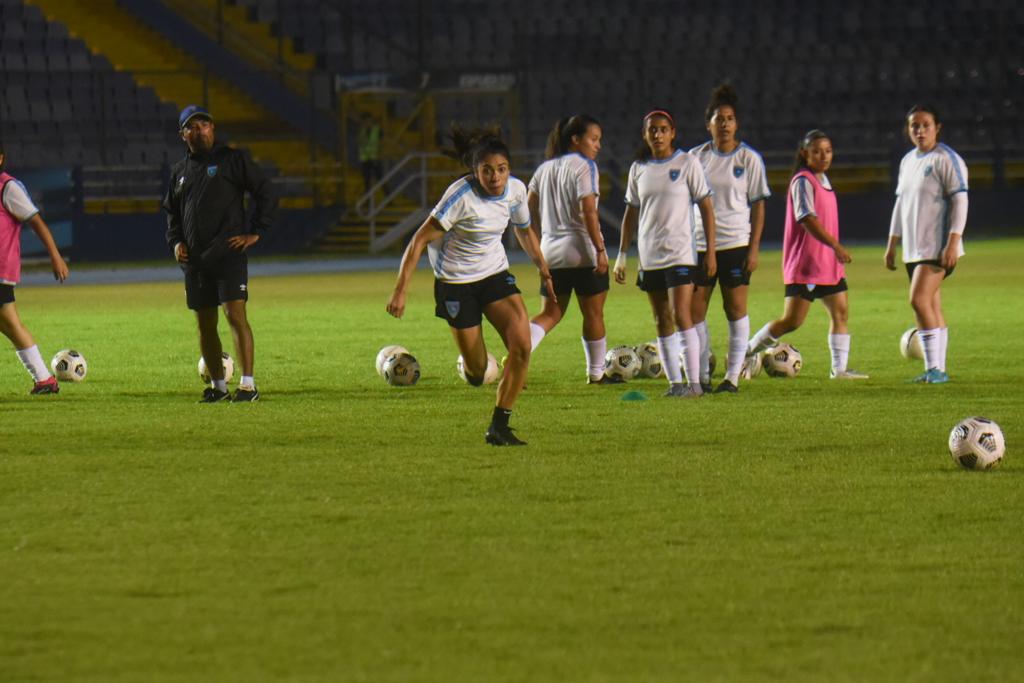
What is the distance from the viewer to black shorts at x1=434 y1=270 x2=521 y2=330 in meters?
10.2

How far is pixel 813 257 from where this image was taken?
1355 cm

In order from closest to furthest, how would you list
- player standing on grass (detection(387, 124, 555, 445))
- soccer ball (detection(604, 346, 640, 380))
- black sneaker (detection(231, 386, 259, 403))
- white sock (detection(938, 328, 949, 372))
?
player standing on grass (detection(387, 124, 555, 445))
black sneaker (detection(231, 386, 259, 403))
white sock (detection(938, 328, 949, 372))
soccer ball (detection(604, 346, 640, 380))

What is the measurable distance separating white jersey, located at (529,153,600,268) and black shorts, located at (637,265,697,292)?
809mm

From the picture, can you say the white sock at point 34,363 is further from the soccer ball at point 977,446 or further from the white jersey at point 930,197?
the soccer ball at point 977,446

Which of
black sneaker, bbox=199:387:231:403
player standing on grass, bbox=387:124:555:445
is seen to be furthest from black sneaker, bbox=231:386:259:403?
player standing on grass, bbox=387:124:555:445

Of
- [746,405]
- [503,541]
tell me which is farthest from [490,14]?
[503,541]

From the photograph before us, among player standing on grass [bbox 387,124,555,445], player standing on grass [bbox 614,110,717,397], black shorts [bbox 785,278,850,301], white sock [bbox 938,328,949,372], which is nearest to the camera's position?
player standing on grass [bbox 387,124,555,445]

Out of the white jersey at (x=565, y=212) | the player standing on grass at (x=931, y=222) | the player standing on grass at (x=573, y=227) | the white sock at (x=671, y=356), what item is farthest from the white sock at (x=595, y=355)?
the player standing on grass at (x=931, y=222)

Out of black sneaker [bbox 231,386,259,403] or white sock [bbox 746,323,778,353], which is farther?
white sock [bbox 746,323,778,353]

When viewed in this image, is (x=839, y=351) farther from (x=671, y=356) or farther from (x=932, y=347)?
(x=671, y=356)

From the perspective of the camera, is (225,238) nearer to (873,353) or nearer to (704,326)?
(704,326)

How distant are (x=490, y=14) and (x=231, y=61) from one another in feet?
25.3

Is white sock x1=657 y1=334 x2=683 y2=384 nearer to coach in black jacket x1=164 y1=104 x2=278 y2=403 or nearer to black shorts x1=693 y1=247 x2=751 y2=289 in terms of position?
black shorts x1=693 y1=247 x2=751 y2=289

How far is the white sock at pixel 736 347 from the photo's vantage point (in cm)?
1256
